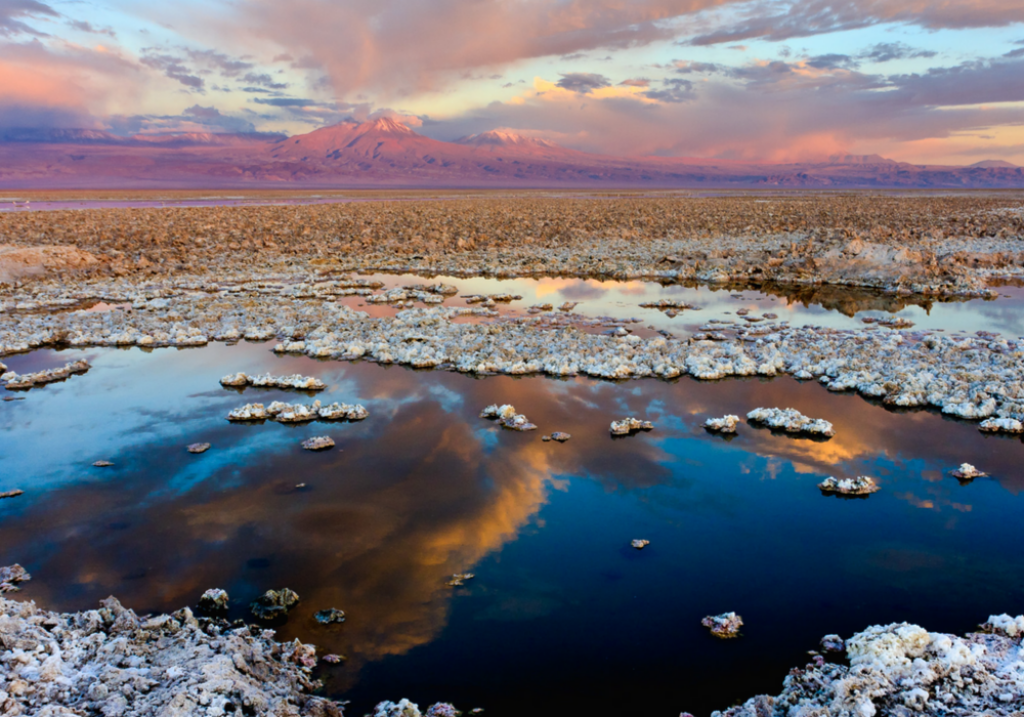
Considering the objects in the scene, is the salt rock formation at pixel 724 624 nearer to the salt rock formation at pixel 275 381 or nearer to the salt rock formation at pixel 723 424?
the salt rock formation at pixel 723 424

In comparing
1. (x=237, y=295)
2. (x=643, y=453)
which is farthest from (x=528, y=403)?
(x=237, y=295)

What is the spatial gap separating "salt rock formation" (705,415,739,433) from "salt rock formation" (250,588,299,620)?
17.3 ft

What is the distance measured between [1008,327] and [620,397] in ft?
31.5

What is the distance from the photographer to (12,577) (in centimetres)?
500

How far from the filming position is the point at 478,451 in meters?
7.20

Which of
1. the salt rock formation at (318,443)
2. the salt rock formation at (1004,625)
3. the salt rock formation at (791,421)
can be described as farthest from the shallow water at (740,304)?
the salt rock formation at (1004,625)

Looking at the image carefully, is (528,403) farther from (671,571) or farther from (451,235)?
(451,235)

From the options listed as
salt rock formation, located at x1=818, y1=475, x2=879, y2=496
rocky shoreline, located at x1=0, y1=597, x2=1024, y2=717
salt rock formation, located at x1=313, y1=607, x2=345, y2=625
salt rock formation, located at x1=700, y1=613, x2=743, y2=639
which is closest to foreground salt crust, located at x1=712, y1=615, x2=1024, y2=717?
rocky shoreline, located at x1=0, y1=597, x2=1024, y2=717

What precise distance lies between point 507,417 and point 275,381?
12.7 ft

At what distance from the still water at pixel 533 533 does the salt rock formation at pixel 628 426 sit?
0.14 metres

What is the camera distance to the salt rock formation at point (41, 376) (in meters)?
9.58

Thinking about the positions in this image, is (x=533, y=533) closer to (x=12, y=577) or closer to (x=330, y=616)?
(x=330, y=616)

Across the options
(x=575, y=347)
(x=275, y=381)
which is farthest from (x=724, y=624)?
(x=275, y=381)

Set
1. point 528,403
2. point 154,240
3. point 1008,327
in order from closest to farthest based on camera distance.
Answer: point 528,403 < point 1008,327 < point 154,240
